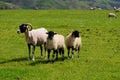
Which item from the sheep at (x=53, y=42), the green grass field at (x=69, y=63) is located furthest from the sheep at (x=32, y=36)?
the sheep at (x=53, y=42)

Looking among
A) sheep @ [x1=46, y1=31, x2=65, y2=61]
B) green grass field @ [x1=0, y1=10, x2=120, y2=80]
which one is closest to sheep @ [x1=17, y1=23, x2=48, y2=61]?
green grass field @ [x1=0, y1=10, x2=120, y2=80]

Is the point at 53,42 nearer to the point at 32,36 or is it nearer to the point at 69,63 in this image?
the point at 69,63

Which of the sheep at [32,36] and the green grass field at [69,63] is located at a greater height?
the sheep at [32,36]

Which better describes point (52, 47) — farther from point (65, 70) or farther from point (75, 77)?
point (75, 77)

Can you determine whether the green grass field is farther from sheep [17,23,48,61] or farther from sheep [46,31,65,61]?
sheep [17,23,48,61]

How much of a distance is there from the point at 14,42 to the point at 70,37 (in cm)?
1158

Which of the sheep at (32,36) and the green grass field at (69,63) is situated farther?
the sheep at (32,36)

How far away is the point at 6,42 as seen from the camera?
35.0 m

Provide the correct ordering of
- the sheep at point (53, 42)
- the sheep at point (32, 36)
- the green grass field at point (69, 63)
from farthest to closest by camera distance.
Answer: the sheep at point (32, 36) → the sheep at point (53, 42) → the green grass field at point (69, 63)

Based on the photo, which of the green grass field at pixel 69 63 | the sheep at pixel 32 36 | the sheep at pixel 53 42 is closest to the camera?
the green grass field at pixel 69 63

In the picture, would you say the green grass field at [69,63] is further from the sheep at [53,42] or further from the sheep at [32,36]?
the sheep at [32,36]

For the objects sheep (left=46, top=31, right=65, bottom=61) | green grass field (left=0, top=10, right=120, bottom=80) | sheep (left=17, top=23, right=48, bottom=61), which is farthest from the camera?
sheep (left=17, top=23, right=48, bottom=61)

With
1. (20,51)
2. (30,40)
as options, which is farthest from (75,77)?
(20,51)

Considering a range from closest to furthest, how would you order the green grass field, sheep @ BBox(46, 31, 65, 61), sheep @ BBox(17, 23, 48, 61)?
the green grass field → sheep @ BBox(46, 31, 65, 61) → sheep @ BBox(17, 23, 48, 61)
